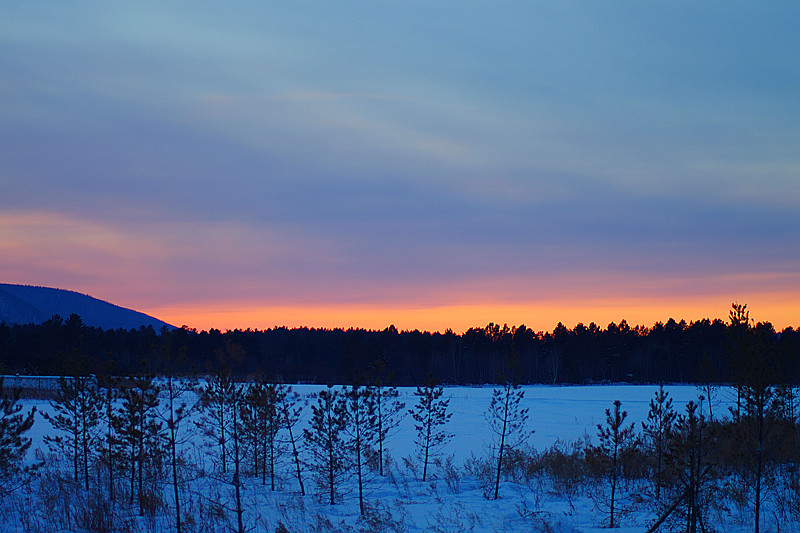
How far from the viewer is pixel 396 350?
107m

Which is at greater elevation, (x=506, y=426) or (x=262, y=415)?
(x=262, y=415)

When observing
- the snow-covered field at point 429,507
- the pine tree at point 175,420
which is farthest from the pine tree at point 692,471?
the pine tree at point 175,420

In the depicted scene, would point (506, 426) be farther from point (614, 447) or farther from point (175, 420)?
point (175, 420)

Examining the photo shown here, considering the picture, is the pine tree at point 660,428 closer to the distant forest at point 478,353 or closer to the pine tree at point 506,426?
the pine tree at point 506,426

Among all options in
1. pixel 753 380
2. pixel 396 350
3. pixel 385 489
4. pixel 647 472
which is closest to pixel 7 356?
pixel 396 350

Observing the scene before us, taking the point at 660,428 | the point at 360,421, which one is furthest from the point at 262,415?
the point at 660,428

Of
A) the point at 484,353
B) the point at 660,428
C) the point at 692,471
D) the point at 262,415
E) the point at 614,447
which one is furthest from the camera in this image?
the point at 484,353

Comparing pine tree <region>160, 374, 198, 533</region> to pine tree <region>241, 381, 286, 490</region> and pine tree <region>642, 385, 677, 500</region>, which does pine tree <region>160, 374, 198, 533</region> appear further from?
pine tree <region>642, 385, 677, 500</region>

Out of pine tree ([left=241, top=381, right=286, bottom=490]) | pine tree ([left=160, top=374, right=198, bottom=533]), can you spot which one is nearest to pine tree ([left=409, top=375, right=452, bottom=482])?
pine tree ([left=241, top=381, right=286, bottom=490])

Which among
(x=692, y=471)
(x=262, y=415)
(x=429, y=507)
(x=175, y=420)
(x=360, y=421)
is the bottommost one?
(x=429, y=507)

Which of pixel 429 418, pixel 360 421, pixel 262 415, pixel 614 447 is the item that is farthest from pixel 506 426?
pixel 360 421

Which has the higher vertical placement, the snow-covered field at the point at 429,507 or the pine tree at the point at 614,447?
the pine tree at the point at 614,447

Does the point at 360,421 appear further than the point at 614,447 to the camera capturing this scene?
Yes

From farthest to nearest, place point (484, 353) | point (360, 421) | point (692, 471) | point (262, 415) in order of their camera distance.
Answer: point (484, 353) → point (262, 415) → point (360, 421) → point (692, 471)
